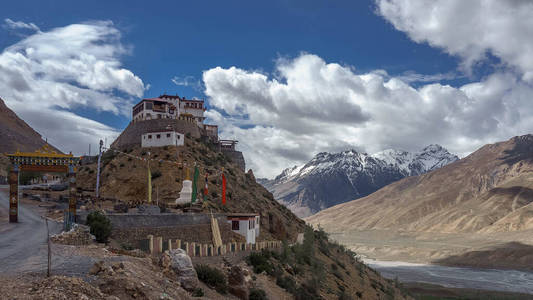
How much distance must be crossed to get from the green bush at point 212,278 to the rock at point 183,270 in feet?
6.30

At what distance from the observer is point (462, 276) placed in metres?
94.8

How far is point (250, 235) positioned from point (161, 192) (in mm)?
13244

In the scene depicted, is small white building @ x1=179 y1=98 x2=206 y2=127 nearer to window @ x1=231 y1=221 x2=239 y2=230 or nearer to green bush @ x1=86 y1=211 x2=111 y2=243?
window @ x1=231 y1=221 x2=239 y2=230

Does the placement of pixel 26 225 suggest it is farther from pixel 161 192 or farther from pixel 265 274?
pixel 161 192

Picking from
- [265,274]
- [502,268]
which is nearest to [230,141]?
[265,274]

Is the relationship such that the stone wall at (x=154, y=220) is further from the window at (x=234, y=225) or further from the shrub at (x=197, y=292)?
the shrub at (x=197, y=292)

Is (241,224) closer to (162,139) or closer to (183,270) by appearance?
(183,270)

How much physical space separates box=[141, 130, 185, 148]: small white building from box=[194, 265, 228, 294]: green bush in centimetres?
3432

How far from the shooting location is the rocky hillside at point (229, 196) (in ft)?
118

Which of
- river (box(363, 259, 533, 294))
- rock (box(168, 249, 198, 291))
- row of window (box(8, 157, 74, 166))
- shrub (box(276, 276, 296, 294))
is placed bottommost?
river (box(363, 259, 533, 294))

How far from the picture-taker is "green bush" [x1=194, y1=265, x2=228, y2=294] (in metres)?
18.8

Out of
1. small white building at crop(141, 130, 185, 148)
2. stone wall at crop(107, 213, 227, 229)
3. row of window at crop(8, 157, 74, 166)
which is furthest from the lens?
small white building at crop(141, 130, 185, 148)

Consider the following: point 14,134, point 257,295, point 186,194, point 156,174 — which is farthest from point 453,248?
point 14,134

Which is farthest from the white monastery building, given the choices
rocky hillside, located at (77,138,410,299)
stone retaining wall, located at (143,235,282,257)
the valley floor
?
the valley floor
